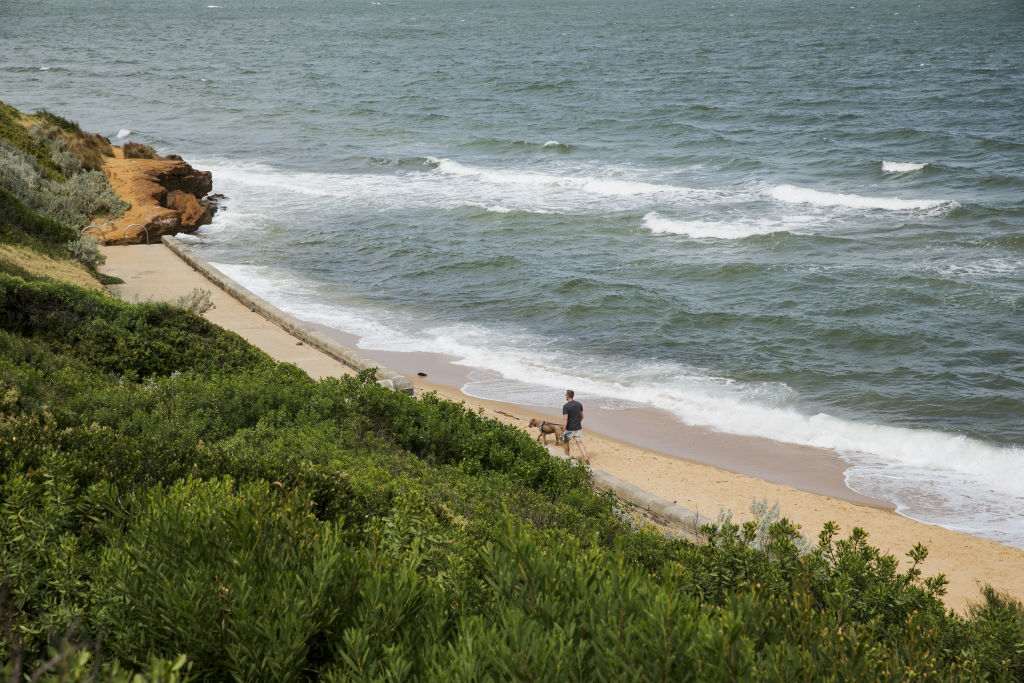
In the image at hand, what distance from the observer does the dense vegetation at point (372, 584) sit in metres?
2.98

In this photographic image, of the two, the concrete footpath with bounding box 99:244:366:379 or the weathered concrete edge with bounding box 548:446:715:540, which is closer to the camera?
the weathered concrete edge with bounding box 548:446:715:540

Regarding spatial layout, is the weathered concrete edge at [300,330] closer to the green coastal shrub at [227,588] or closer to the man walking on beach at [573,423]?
the man walking on beach at [573,423]

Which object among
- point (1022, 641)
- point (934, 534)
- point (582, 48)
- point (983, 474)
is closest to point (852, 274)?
point (983, 474)

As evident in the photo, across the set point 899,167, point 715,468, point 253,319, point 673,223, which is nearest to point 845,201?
point 899,167

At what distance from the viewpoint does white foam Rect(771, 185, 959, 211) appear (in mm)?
30062

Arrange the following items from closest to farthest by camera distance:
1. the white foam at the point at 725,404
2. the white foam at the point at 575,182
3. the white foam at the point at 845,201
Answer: the white foam at the point at 725,404 → the white foam at the point at 845,201 → the white foam at the point at 575,182

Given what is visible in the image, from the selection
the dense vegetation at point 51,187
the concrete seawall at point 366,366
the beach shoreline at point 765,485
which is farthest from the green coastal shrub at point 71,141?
the beach shoreline at point 765,485

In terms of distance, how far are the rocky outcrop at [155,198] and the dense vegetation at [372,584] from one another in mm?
17621

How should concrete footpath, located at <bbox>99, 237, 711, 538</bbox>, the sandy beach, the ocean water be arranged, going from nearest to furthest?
1. concrete footpath, located at <bbox>99, 237, 711, 538</bbox>
2. the sandy beach
3. the ocean water

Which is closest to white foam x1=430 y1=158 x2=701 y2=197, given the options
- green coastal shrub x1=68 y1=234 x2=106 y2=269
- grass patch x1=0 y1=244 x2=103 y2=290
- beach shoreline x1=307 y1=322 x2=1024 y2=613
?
beach shoreline x1=307 y1=322 x2=1024 y2=613

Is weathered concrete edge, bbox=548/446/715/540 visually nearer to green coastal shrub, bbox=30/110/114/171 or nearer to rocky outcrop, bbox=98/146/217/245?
rocky outcrop, bbox=98/146/217/245

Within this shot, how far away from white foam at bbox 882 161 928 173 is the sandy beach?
80.9 ft

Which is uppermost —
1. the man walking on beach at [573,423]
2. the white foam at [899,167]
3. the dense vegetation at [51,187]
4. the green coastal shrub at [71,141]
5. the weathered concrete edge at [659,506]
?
the white foam at [899,167]

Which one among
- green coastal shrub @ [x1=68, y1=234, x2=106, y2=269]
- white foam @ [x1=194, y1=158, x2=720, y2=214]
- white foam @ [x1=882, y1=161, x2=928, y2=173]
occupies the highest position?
white foam @ [x1=882, y1=161, x2=928, y2=173]
